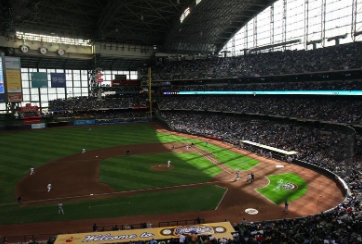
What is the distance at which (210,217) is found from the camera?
22.7 m

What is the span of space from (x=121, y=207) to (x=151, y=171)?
981 cm

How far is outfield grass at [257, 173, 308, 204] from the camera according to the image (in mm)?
26391

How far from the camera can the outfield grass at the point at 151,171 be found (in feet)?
98.8

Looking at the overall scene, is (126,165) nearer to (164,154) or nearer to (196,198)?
(164,154)

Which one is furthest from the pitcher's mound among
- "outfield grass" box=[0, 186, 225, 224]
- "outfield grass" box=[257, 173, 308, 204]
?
"outfield grass" box=[257, 173, 308, 204]

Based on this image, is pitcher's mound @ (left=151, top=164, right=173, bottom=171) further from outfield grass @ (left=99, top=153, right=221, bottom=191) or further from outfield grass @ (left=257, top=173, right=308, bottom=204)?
outfield grass @ (left=257, top=173, right=308, bottom=204)

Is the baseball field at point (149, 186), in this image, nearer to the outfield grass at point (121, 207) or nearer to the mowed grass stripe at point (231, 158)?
the outfield grass at point (121, 207)

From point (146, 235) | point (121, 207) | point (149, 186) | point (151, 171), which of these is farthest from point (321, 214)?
point (151, 171)

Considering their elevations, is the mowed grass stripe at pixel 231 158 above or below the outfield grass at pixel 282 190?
above

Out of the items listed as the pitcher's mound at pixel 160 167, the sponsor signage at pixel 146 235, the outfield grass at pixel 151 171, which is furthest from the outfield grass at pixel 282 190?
the pitcher's mound at pixel 160 167

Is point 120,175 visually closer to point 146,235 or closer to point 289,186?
point 146,235

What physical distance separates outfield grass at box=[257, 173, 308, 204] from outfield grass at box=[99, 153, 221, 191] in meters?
6.57

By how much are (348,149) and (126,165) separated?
26.6m

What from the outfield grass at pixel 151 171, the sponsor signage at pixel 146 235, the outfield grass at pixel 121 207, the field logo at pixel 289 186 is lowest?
the outfield grass at pixel 121 207
